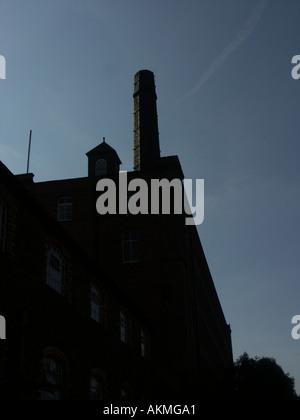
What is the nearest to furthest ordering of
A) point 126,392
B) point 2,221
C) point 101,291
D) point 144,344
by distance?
point 2,221 → point 101,291 → point 126,392 → point 144,344

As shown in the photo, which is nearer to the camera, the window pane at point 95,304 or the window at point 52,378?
the window at point 52,378

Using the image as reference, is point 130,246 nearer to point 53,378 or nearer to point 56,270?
point 56,270

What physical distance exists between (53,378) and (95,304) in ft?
13.8

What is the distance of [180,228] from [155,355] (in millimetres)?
9224

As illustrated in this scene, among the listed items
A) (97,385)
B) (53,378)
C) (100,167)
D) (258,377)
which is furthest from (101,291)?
(258,377)

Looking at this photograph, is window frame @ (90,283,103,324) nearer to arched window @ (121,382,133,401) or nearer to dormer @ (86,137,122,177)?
arched window @ (121,382,133,401)

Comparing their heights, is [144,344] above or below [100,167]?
below

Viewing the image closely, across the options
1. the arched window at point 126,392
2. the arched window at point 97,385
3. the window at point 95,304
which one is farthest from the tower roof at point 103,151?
the arched window at point 97,385

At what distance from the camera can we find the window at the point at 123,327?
20.0 metres

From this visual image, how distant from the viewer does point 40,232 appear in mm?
14125

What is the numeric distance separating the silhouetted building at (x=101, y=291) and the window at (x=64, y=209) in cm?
6

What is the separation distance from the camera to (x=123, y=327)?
66.7 ft

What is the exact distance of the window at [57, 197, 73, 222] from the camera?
32344 millimetres

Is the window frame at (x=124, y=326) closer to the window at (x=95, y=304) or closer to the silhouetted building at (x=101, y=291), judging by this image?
the silhouetted building at (x=101, y=291)
